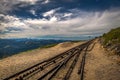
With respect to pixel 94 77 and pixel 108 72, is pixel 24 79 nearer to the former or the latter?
pixel 94 77

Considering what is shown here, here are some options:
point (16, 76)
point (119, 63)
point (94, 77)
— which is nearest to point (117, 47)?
point (119, 63)

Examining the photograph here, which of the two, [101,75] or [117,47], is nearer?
[101,75]

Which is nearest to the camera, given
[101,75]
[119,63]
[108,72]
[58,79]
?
[58,79]

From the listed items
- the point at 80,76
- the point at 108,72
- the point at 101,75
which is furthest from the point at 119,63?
the point at 80,76

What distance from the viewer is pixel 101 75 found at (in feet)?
54.7

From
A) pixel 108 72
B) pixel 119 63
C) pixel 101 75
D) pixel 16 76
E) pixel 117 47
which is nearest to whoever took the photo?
pixel 16 76

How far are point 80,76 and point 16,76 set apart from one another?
534 centimetres

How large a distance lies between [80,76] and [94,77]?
4.17 ft

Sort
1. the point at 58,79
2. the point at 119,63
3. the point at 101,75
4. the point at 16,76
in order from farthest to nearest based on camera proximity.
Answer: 1. the point at 119,63
2. the point at 101,75
3. the point at 16,76
4. the point at 58,79

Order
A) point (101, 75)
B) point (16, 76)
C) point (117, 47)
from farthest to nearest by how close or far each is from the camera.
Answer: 1. point (117, 47)
2. point (101, 75)
3. point (16, 76)

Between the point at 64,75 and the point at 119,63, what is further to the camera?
the point at 119,63

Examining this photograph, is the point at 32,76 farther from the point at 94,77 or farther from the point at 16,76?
the point at 94,77

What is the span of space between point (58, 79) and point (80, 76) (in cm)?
213

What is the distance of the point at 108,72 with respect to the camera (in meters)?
17.9
